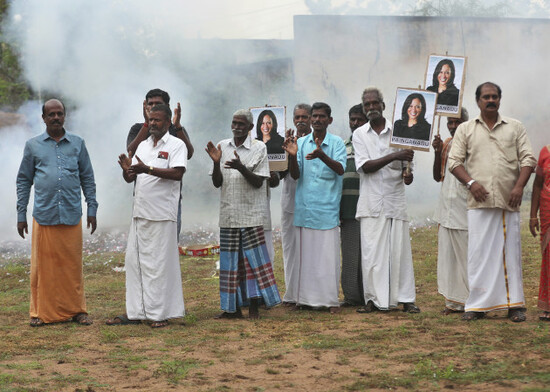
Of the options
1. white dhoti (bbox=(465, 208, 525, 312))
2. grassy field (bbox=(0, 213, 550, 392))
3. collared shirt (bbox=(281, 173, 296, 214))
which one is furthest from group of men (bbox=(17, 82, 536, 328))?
grassy field (bbox=(0, 213, 550, 392))

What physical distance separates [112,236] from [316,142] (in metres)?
7.53

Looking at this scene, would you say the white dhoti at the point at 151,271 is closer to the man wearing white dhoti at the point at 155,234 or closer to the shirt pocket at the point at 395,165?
the man wearing white dhoti at the point at 155,234

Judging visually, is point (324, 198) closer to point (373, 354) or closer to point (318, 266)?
point (318, 266)

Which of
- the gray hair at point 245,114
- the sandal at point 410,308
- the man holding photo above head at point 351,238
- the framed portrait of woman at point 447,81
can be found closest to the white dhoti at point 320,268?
the man holding photo above head at point 351,238

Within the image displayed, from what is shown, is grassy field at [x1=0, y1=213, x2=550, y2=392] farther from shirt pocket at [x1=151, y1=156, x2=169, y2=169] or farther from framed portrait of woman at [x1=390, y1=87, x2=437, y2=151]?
framed portrait of woman at [x1=390, y1=87, x2=437, y2=151]

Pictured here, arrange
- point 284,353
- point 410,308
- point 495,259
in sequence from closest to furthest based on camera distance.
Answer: point 284,353
point 495,259
point 410,308

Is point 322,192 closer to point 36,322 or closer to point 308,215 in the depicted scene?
point 308,215

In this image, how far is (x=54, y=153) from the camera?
7148 mm

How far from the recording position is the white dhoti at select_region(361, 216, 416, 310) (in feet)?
23.9

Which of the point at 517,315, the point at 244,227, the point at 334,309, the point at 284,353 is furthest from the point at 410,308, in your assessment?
the point at 284,353

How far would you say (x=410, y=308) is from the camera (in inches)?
284

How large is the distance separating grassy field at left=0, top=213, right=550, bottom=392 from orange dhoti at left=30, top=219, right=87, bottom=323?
0.21 metres

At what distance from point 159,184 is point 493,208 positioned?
10.5ft

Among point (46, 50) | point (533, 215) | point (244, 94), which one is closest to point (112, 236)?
point (46, 50)
